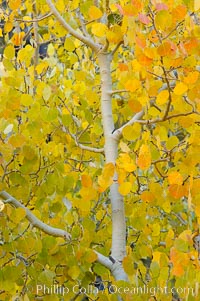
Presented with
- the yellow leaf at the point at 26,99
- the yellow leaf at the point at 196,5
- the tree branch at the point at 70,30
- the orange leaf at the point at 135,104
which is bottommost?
the orange leaf at the point at 135,104

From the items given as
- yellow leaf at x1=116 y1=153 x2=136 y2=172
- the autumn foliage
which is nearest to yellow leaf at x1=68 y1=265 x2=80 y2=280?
the autumn foliage

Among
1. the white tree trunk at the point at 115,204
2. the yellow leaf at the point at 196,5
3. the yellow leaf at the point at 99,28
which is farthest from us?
the white tree trunk at the point at 115,204

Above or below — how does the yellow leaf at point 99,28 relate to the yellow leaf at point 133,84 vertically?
above

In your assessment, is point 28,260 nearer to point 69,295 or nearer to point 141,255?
point 69,295

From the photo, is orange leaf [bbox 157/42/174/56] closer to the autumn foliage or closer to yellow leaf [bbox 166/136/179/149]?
the autumn foliage

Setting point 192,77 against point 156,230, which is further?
point 156,230

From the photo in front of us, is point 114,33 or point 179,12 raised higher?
point 114,33

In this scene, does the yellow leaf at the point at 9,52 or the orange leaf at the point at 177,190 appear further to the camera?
the yellow leaf at the point at 9,52

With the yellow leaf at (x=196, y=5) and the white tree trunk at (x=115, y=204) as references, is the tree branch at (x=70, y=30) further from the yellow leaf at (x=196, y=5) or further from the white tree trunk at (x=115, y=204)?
the yellow leaf at (x=196, y=5)

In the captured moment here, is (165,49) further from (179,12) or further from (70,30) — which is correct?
(70,30)

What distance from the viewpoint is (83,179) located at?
1392mm

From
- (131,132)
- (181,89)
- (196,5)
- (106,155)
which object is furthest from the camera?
(106,155)

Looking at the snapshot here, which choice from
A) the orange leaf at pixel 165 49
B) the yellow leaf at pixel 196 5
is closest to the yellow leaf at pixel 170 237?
the orange leaf at pixel 165 49

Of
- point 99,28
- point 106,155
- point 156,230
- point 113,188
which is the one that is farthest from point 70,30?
point 156,230
